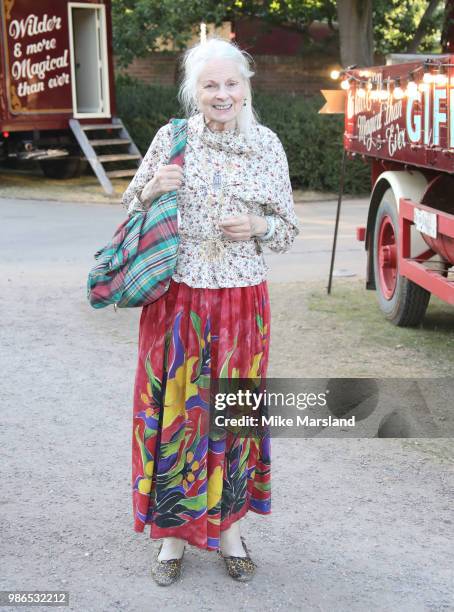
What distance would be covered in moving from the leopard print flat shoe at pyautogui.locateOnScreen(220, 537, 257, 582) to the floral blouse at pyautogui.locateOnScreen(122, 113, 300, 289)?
997 mm

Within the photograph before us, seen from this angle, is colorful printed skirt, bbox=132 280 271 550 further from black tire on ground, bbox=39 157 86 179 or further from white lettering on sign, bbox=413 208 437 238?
black tire on ground, bbox=39 157 86 179

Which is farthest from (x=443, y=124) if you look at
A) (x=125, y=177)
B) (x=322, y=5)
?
(x=322, y=5)

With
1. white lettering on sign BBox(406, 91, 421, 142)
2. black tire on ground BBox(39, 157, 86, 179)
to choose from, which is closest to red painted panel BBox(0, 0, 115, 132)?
black tire on ground BBox(39, 157, 86, 179)

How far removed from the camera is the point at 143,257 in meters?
3.18

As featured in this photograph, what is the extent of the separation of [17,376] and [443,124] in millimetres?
2963

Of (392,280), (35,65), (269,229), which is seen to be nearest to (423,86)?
A: (392,280)

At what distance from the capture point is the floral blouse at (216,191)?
3262 millimetres

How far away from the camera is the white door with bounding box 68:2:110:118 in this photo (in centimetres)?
1681

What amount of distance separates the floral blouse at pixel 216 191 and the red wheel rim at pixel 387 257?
164 inches

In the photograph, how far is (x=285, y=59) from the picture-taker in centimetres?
2184

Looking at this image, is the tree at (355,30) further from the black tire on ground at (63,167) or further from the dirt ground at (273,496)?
the dirt ground at (273,496)

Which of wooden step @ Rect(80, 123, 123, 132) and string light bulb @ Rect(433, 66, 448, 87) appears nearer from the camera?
string light bulb @ Rect(433, 66, 448, 87)

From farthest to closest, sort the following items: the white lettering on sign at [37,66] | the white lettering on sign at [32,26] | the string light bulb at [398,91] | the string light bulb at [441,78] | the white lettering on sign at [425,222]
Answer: the white lettering on sign at [37,66]
the white lettering on sign at [32,26]
the string light bulb at [398,91]
the white lettering on sign at [425,222]
the string light bulb at [441,78]

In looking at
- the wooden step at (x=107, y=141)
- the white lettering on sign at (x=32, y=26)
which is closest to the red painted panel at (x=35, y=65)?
the white lettering on sign at (x=32, y=26)
